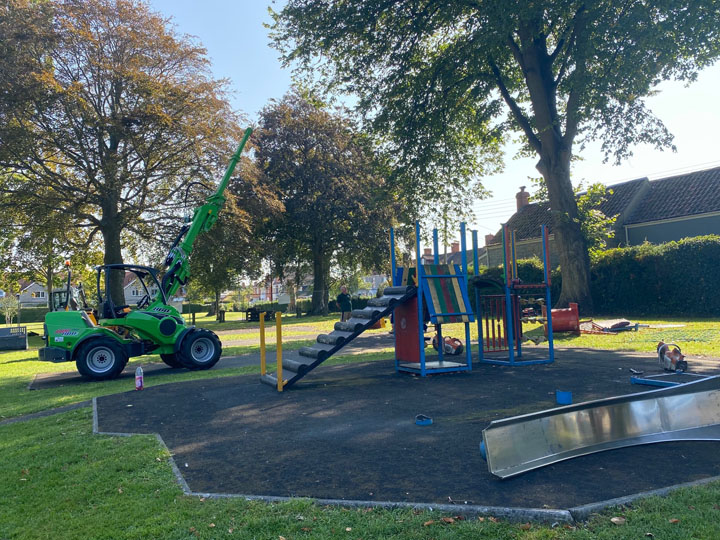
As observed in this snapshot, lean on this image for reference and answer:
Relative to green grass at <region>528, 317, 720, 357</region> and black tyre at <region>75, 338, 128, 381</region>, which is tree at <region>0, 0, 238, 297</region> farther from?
green grass at <region>528, 317, 720, 357</region>

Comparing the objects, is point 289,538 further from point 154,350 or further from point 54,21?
point 54,21

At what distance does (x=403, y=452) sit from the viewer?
5457 millimetres

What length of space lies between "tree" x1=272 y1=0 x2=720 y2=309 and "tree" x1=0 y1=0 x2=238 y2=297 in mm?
5672

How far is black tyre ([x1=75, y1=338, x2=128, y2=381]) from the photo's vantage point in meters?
12.0

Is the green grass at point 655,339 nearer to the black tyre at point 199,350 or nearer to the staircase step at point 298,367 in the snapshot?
the staircase step at point 298,367

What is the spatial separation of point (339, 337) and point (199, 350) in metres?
5.22

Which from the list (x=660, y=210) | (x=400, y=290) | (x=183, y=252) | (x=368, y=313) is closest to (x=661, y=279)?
(x=660, y=210)

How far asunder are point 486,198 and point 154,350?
17.6 metres

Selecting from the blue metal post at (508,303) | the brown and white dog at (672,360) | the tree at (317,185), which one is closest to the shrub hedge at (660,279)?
the blue metal post at (508,303)

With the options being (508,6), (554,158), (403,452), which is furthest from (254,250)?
(403,452)

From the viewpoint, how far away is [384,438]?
19.7 ft

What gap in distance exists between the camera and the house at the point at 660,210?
31906 mm

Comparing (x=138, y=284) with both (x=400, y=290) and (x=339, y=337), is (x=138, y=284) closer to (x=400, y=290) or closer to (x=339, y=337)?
(x=339, y=337)

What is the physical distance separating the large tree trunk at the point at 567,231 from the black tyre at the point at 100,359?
16.2m
